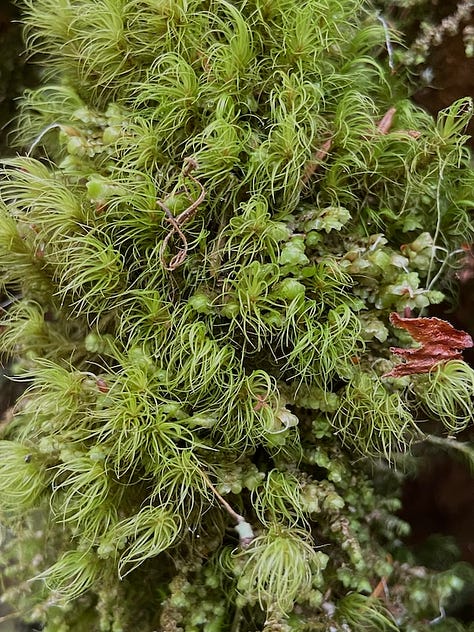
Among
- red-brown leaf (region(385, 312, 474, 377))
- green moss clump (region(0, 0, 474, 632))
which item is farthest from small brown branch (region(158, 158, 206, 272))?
red-brown leaf (region(385, 312, 474, 377))

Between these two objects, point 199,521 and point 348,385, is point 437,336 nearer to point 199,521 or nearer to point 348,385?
point 348,385

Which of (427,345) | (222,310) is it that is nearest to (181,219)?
(222,310)

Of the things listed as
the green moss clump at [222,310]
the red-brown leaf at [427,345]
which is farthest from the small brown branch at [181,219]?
the red-brown leaf at [427,345]

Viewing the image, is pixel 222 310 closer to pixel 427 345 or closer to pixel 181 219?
pixel 181 219

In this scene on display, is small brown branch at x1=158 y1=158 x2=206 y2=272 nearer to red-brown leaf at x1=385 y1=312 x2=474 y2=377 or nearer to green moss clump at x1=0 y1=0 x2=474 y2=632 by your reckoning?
green moss clump at x1=0 y1=0 x2=474 y2=632

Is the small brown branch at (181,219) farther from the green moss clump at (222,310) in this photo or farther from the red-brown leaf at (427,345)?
the red-brown leaf at (427,345)

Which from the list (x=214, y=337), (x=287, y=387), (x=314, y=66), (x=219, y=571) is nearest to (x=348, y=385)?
(x=287, y=387)
